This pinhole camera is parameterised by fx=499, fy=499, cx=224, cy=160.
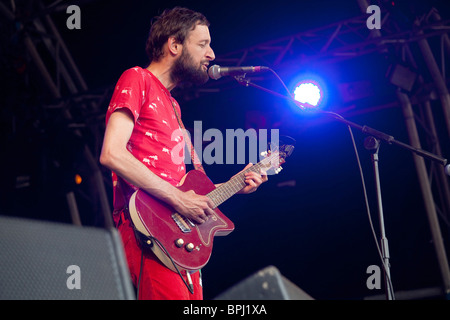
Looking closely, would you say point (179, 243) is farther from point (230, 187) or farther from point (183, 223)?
point (230, 187)

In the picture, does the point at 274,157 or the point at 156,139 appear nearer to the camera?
the point at 156,139

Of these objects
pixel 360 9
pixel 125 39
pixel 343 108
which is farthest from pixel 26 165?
pixel 360 9

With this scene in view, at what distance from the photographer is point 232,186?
2.86 metres

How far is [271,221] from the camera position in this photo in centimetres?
756

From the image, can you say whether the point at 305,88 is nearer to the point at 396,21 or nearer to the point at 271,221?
the point at 396,21

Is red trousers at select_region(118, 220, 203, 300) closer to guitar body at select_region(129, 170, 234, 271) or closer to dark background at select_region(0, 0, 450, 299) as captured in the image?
guitar body at select_region(129, 170, 234, 271)

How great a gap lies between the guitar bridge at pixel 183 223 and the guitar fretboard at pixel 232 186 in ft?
0.89

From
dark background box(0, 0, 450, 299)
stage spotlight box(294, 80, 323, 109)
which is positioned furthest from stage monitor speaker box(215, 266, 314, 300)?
dark background box(0, 0, 450, 299)

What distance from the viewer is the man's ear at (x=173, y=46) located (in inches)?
113

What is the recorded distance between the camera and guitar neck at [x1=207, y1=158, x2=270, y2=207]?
2.67 metres

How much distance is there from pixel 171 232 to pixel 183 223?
0.09m

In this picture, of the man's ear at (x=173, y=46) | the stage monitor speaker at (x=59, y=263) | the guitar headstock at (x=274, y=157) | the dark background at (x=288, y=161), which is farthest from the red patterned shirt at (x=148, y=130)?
the dark background at (x=288, y=161)

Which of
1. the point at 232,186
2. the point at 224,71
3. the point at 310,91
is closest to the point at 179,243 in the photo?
the point at 232,186
